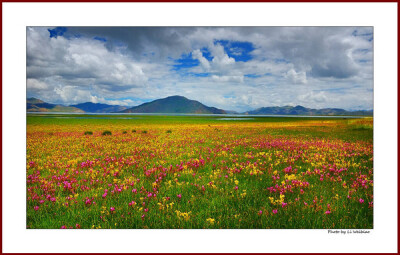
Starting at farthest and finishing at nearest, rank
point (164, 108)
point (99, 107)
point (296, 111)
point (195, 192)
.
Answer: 1. point (164, 108)
2. point (296, 111)
3. point (99, 107)
4. point (195, 192)

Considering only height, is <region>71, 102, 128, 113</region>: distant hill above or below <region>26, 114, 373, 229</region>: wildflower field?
above

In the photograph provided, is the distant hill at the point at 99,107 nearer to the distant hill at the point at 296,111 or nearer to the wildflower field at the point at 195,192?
the wildflower field at the point at 195,192

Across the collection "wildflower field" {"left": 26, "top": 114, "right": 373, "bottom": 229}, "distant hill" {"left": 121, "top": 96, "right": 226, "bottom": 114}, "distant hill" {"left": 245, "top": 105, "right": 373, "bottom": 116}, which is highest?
"distant hill" {"left": 121, "top": 96, "right": 226, "bottom": 114}

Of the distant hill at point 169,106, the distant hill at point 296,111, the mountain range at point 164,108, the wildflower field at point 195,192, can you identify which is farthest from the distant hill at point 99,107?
the distant hill at point 296,111

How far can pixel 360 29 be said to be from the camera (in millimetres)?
5145

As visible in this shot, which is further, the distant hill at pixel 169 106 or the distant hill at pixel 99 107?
the distant hill at pixel 169 106

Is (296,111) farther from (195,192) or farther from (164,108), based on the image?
(195,192)

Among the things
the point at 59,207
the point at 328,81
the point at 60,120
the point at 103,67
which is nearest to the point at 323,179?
the point at 328,81

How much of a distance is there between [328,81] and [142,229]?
664 cm

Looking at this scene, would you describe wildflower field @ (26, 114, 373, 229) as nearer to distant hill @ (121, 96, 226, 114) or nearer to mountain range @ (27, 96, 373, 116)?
mountain range @ (27, 96, 373, 116)

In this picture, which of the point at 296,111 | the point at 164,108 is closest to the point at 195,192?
the point at 164,108

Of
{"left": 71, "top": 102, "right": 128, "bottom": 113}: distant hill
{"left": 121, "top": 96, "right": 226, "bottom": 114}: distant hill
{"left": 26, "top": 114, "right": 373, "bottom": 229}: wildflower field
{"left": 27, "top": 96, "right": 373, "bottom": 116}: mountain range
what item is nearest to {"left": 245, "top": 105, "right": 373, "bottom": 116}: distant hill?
{"left": 27, "top": 96, "right": 373, "bottom": 116}: mountain range

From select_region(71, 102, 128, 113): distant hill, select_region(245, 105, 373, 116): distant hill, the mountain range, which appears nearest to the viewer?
the mountain range

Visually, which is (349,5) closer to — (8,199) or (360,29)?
(360,29)
